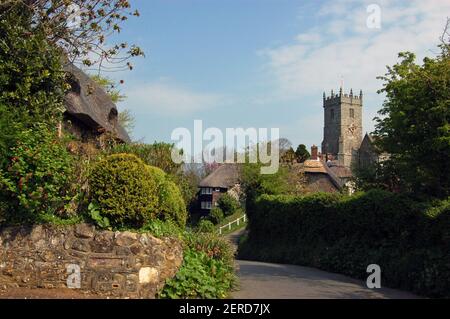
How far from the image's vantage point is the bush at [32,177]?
Result: 29.8 ft

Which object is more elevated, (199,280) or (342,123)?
(342,123)

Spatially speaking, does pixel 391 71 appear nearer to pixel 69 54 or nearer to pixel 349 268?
pixel 349 268

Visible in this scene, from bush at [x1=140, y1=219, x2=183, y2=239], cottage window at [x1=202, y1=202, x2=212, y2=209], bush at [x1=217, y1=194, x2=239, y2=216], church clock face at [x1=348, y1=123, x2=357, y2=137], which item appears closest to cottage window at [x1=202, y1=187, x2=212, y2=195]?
cottage window at [x1=202, y1=202, x2=212, y2=209]

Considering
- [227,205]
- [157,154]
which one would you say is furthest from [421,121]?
[227,205]

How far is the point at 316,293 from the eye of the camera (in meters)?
11.8

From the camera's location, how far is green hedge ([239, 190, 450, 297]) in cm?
1259

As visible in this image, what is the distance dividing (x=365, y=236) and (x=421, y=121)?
184 inches

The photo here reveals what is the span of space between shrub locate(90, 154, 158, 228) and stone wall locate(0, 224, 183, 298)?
368mm

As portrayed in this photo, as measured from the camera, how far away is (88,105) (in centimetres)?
1759

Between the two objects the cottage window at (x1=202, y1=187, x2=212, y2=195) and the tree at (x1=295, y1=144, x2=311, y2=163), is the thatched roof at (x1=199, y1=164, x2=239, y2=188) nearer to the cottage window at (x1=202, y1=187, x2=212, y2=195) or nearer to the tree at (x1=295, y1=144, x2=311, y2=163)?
the cottage window at (x1=202, y1=187, x2=212, y2=195)

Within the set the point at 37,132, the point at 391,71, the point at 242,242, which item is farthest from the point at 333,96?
the point at 37,132

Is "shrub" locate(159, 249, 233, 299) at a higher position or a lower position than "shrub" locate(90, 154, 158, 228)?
lower

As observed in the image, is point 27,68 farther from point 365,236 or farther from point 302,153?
point 302,153

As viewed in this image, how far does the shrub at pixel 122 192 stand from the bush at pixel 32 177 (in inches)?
23.4
